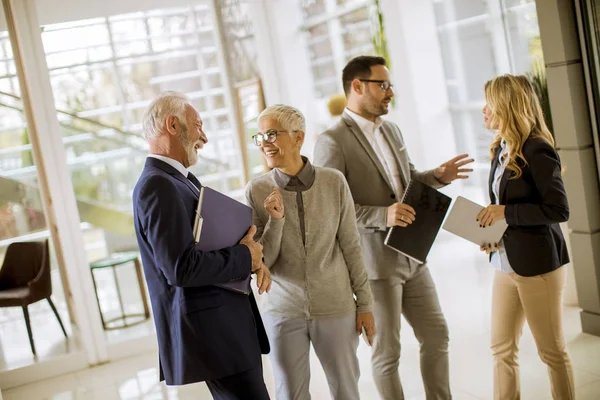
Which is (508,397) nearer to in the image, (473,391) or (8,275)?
(473,391)

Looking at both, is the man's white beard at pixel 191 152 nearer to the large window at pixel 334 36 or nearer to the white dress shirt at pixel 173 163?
the white dress shirt at pixel 173 163

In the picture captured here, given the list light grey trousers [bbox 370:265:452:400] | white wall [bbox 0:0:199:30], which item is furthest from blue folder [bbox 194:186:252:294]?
white wall [bbox 0:0:199:30]

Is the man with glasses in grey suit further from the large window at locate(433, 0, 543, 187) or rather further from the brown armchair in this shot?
the large window at locate(433, 0, 543, 187)

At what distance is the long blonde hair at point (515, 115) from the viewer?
285 centimetres

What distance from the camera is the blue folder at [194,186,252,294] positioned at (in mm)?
2188

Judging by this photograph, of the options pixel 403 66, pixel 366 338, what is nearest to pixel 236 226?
pixel 366 338

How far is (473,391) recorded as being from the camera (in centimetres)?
363

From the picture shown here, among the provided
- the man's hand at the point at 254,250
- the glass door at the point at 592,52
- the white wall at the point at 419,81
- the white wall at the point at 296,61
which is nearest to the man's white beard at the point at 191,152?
→ the man's hand at the point at 254,250

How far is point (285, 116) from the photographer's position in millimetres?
2609

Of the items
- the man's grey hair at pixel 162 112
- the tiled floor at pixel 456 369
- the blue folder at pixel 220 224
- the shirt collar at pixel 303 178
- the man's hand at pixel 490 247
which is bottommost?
the tiled floor at pixel 456 369

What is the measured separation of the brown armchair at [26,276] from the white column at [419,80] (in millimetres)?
3945

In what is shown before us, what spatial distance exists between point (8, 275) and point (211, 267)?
3700 mm

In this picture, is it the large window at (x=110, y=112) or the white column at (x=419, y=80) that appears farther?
the white column at (x=419, y=80)

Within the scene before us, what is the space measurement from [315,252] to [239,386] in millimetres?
600
